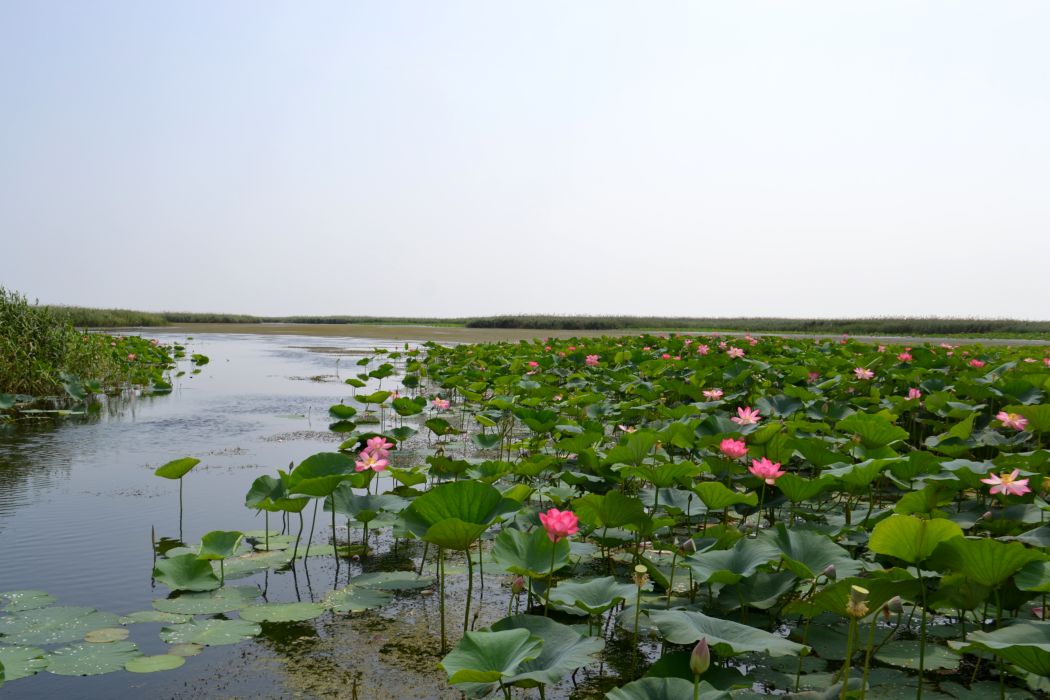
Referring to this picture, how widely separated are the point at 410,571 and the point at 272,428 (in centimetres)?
465

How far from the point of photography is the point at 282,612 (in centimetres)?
265

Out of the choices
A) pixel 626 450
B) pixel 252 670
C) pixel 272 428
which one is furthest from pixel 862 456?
pixel 272 428

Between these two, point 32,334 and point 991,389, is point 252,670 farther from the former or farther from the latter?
point 32,334

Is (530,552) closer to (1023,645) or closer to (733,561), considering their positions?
(733,561)

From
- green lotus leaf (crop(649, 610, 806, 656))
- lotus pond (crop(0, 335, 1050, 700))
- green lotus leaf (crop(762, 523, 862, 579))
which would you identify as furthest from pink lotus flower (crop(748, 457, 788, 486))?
green lotus leaf (crop(649, 610, 806, 656))

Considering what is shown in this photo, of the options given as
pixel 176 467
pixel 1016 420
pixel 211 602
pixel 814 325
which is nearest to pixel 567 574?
pixel 211 602

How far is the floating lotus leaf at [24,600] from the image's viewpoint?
2.66 meters

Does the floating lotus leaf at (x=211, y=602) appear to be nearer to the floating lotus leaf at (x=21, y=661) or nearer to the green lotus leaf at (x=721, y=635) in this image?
the floating lotus leaf at (x=21, y=661)

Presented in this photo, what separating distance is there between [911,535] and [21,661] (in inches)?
109

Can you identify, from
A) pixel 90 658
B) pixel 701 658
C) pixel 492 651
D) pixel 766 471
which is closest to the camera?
pixel 701 658

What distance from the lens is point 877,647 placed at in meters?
2.23

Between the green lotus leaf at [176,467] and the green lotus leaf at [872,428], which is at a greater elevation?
the green lotus leaf at [872,428]

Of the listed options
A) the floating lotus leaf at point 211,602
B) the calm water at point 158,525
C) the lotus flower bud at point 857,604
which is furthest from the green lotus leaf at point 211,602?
the lotus flower bud at point 857,604

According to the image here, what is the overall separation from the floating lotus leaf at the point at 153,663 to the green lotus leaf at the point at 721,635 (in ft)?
5.20
